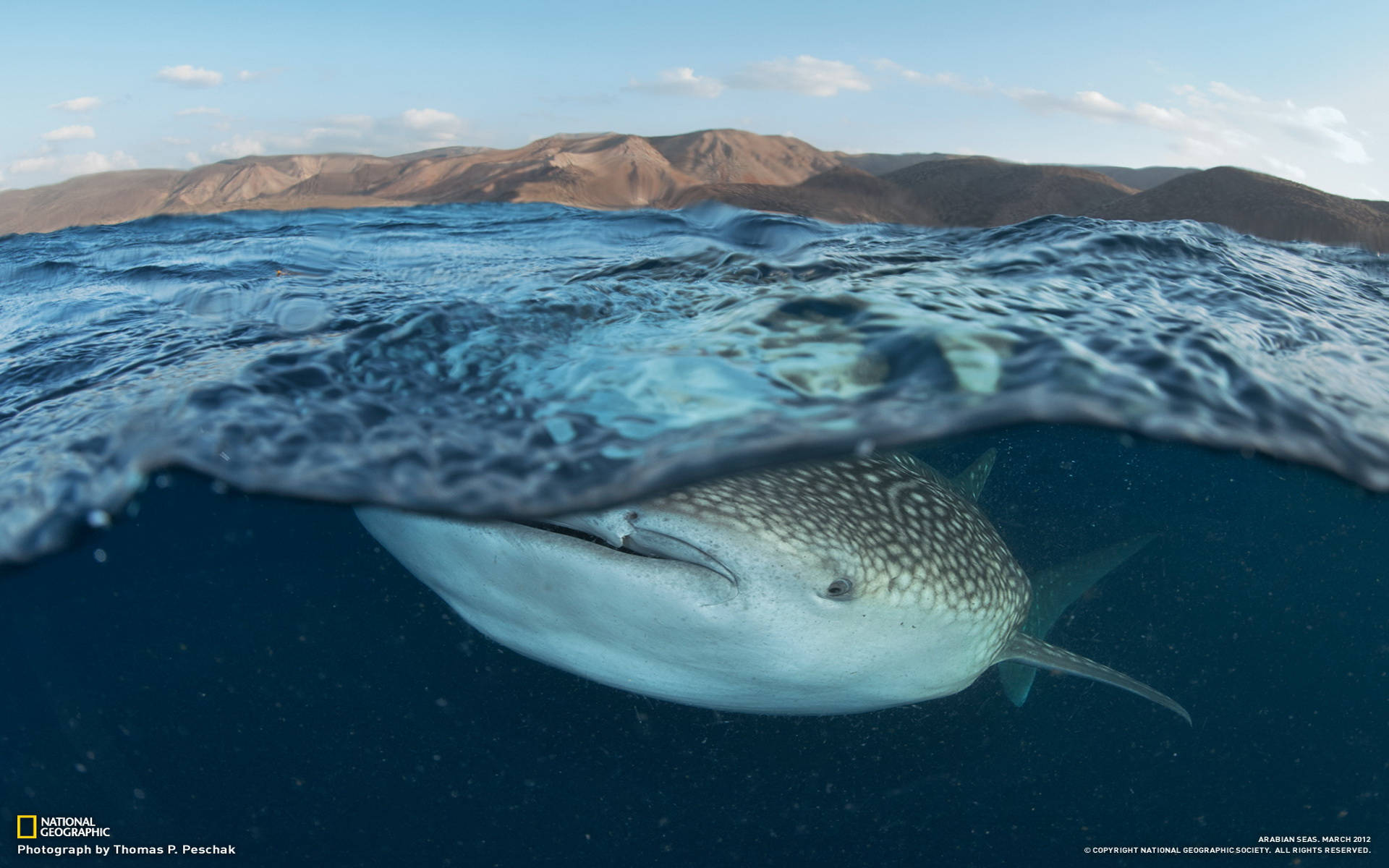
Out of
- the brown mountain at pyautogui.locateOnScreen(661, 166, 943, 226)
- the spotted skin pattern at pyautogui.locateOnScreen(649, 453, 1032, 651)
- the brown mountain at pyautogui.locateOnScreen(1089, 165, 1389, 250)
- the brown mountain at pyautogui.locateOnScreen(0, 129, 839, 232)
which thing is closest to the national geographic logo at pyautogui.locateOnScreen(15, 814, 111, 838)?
the spotted skin pattern at pyautogui.locateOnScreen(649, 453, 1032, 651)

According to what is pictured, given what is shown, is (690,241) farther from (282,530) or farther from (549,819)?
(549,819)

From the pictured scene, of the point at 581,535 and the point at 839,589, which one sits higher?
the point at 581,535

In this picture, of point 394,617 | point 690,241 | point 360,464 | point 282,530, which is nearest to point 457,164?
Answer: point 690,241

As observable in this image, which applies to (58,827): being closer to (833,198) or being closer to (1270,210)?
(833,198)

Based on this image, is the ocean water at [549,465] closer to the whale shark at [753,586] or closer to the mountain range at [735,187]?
the whale shark at [753,586]

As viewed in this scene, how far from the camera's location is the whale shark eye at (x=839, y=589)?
254 centimetres

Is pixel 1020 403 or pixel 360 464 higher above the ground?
pixel 1020 403

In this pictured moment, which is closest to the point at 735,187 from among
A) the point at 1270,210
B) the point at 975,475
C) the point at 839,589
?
the point at 975,475

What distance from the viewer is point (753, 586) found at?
2408 millimetres

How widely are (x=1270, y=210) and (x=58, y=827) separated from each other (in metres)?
13.0

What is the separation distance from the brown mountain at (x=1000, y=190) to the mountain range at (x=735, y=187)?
0.10ft

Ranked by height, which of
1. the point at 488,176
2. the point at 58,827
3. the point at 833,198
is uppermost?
the point at 488,176

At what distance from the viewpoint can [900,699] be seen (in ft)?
10.7

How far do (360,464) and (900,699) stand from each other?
2.84m
